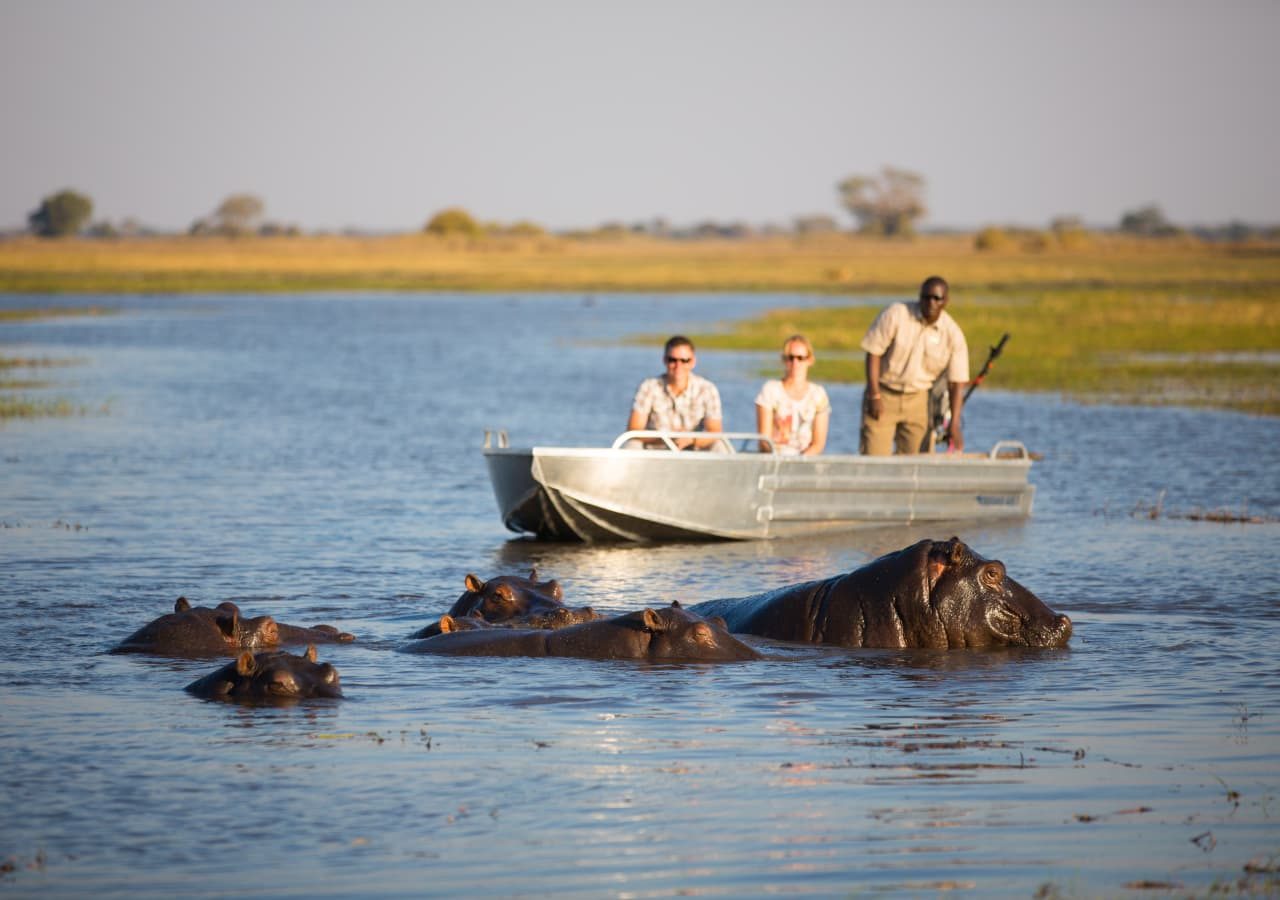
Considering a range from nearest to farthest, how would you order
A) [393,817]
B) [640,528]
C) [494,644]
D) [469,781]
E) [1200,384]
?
[393,817] → [469,781] → [494,644] → [640,528] → [1200,384]

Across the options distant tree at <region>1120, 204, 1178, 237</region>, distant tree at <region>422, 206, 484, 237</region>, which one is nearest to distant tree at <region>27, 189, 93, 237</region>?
distant tree at <region>422, 206, 484, 237</region>

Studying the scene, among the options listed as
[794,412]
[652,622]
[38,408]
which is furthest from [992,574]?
[38,408]

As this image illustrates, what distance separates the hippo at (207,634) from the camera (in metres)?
8.81

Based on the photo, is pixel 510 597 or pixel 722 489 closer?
pixel 510 597

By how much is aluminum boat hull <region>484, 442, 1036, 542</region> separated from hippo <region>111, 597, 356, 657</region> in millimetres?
3812

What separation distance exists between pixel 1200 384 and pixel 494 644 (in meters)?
20.2

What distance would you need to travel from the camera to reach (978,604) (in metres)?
8.82

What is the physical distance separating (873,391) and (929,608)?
16.3 feet

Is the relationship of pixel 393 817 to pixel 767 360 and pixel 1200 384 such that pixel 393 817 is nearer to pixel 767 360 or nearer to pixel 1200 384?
pixel 1200 384

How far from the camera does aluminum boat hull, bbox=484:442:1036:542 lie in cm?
1271

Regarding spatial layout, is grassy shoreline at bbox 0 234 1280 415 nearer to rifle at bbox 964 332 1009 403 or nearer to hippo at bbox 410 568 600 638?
rifle at bbox 964 332 1009 403

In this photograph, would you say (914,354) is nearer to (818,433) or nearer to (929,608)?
(818,433)

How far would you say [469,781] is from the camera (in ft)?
22.4

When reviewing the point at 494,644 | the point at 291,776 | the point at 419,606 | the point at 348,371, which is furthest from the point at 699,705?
the point at 348,371
